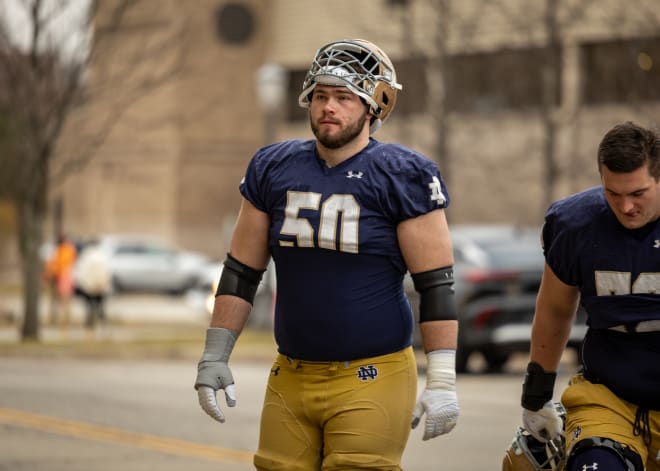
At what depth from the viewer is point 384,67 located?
5.38 metres

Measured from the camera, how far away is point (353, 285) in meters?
5.20

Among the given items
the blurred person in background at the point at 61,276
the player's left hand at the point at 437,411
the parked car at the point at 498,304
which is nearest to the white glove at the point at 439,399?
the player's left hand at the point at 437,411

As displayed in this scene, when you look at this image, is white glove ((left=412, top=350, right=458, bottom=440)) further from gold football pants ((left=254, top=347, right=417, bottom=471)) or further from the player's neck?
the player's neck

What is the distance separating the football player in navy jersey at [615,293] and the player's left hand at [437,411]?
0.41 metres

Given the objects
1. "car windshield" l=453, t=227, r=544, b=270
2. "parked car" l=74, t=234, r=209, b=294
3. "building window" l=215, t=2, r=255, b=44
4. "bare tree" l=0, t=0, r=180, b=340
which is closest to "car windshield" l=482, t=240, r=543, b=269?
"car windshield" l=453, t=227, r=544, b=270

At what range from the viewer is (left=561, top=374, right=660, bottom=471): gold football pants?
5000mm

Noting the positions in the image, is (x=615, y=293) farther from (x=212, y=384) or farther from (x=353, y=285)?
(x=212, y=384)

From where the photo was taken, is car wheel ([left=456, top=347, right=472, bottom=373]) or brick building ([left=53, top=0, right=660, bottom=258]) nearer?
car wheel ([left=456, top=347, right=472, bottom=373])

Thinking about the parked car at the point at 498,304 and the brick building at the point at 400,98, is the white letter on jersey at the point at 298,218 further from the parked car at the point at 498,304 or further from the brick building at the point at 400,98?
the parked car at the point at 498,304

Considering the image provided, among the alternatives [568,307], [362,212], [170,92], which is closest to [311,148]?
[362,212]

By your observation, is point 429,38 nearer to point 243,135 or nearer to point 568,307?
point 568,307

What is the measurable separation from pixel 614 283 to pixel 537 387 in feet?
2.02

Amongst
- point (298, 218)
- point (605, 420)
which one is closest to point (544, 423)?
point (605, 420)

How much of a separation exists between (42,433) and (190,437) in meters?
1.08
